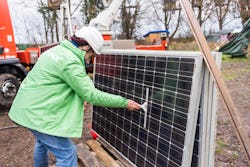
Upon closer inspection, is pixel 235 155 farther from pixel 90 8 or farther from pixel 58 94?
pixel 90 8

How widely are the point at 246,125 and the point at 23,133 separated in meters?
3.63

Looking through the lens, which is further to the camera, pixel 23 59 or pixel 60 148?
pixel 23 59

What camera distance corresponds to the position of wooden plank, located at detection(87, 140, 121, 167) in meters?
2.80

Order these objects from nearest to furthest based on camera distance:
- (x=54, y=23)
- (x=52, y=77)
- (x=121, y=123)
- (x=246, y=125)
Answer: (x=52, y=77)
(x=121, y=123)
(x=246, y=125)
(x=54, y=23)

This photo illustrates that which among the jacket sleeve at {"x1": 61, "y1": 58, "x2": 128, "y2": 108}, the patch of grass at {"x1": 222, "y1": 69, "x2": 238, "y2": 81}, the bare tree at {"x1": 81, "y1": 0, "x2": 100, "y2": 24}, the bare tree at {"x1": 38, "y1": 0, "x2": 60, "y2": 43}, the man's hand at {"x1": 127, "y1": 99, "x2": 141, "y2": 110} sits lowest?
the patch of grass at {"x1": 222, "y1": 69, "x2": 238, "y2": 81}

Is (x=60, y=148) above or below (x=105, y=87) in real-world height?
below

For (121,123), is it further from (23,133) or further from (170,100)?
(23,133)

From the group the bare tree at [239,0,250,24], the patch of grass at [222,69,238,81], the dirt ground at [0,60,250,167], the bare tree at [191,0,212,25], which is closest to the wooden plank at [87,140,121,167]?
the dirt ground at [0,60,250,167]

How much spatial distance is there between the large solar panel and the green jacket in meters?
0.44

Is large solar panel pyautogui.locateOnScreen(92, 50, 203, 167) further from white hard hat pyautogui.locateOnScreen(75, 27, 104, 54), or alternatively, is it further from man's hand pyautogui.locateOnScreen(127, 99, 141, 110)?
white hard hat pyautogui.locateOnScreen(75, 27, 104, 54)

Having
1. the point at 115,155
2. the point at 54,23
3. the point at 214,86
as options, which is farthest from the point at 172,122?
the point at 54,23

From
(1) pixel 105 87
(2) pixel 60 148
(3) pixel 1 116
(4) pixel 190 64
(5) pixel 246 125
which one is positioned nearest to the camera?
(4) pixel 190 64

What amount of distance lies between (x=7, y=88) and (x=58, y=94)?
3394 mm

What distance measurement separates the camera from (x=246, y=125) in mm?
3844
